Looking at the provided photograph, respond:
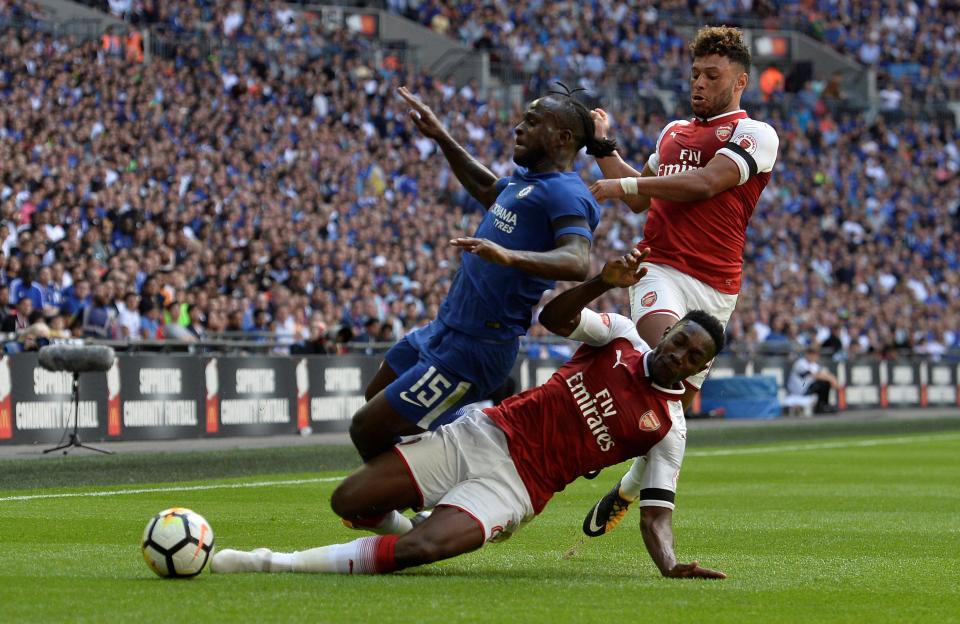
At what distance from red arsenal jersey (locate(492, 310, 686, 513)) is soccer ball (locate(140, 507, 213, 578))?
1561 mm

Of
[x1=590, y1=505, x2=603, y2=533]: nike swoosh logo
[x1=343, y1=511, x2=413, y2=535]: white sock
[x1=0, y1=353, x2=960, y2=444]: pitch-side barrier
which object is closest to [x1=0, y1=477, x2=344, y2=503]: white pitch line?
[x1=0, y1=353, x2=960, y2=444]: pitch-side barrier

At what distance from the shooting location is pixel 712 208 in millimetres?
8641

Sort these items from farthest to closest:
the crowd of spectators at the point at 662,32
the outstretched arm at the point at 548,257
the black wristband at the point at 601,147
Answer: the crowd of spectators at the point at 662,32 < the black wristband at the point at 601,147 < the outstretched arm at the point at 548,257

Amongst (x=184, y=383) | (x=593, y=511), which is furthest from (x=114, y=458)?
(x=593, y=511)

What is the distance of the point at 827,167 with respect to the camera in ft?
132

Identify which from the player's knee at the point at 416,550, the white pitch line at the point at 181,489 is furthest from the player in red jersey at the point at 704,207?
the white pitch line at the point at 181,489

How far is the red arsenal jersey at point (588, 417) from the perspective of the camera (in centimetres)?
742

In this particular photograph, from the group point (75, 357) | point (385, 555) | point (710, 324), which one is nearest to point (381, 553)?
point (385, 555)

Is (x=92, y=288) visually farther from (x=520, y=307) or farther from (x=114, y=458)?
(x=520, y=307)

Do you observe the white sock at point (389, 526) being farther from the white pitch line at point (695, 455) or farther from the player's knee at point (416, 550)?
the white pitch line at point (695, 455)

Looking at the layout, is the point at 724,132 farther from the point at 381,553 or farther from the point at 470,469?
the point at 381,553

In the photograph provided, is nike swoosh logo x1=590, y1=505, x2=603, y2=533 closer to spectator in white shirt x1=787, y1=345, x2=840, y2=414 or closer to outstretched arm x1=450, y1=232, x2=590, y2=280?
outstretched arm x1=450, y1=232, x2=590, y2=280

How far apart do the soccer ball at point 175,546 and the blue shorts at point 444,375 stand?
3.97 feet

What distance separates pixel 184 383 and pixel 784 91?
31487 millimetres
